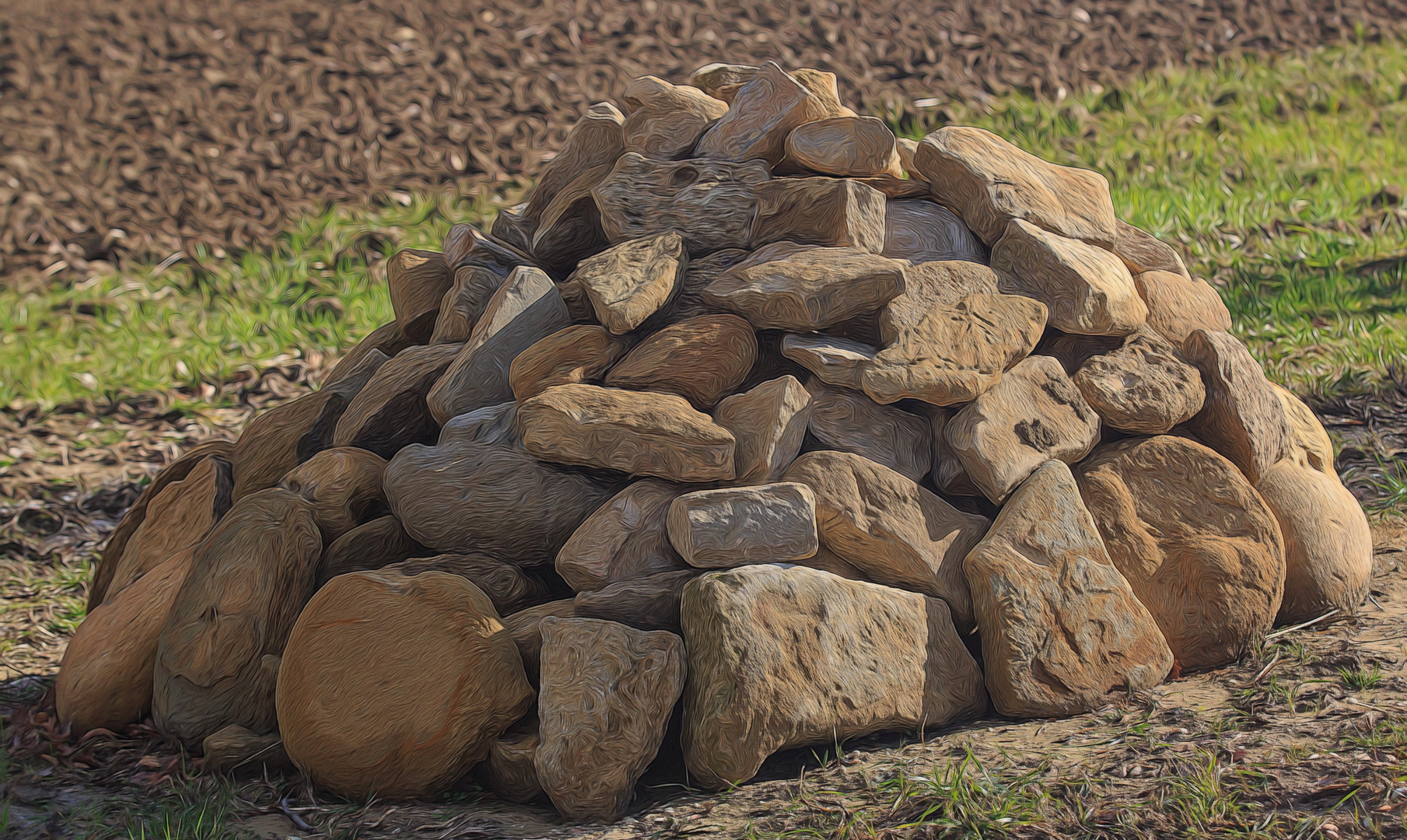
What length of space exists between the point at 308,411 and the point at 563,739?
1.50 metres

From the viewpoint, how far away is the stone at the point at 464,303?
3273mm

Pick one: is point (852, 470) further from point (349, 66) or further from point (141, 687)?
point (349, 66)

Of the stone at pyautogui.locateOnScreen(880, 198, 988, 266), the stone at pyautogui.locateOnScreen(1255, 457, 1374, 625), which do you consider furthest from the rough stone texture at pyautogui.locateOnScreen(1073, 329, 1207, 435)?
the stone at pyautogui.locateOnScreen(880, 198, 988, 266)

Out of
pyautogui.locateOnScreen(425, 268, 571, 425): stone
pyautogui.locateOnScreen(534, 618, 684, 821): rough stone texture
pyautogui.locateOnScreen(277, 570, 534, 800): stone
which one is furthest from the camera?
pyautogui.locateOnScreen(425, 268, 571, 425): stone

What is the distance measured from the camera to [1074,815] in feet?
7.22

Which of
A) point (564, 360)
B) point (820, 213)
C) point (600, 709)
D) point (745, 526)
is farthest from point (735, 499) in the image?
point (820, 213)

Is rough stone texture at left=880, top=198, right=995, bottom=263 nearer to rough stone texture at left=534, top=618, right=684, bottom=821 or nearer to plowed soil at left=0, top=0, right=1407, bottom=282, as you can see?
rough stone texture at left=534, top=618, right=684, bottom=821

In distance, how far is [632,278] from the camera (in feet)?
9.80

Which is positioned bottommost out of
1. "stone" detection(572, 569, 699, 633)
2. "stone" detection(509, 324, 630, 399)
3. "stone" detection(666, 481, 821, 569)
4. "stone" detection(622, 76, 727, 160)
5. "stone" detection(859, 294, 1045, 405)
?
"stone" detection(572, 569, 699, 633)

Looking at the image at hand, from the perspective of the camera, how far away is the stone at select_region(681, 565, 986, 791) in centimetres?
240

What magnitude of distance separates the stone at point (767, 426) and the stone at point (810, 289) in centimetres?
18

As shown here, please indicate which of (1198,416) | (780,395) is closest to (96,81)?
(780,395)

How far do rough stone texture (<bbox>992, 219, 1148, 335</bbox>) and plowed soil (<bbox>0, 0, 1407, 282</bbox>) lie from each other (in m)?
4.02

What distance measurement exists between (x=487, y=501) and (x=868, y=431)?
946 millimetres
